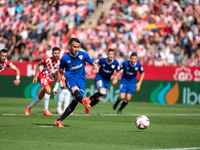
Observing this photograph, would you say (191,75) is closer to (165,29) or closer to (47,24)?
(165,29)

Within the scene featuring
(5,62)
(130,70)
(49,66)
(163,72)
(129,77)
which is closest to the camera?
(5,62)

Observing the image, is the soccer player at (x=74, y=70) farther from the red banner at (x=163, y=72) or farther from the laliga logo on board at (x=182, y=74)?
the laliga logo on board at (x=182, y=74)

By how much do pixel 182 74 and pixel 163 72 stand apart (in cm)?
117

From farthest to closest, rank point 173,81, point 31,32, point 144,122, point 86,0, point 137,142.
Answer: point 86,0 → point 31,32 → point 173,81 → point 144,122 → point 137,142

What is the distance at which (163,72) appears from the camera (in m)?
23.7

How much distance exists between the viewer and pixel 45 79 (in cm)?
1327

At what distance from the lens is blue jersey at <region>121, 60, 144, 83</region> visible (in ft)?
49.1

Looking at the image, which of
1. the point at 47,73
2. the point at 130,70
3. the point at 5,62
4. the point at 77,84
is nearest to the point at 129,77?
the point at 130,70

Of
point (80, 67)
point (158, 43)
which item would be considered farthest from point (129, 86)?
point (158, 43)

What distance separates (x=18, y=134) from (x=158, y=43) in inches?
678

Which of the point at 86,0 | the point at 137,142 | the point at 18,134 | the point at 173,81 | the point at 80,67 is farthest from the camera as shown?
the point at 86,0

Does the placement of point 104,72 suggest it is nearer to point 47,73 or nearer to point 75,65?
point 47,73

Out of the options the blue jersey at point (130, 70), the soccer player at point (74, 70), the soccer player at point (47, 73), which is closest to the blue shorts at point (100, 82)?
the blue jersey at point (130, 70)

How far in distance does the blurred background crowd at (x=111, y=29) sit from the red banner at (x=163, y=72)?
339mm
